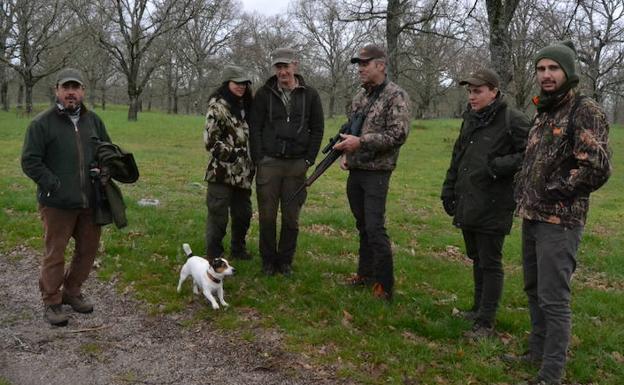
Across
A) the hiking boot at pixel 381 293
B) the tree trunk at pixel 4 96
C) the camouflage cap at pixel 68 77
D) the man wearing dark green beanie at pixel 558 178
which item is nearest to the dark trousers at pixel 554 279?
the man wearing dark green beanie at pixel 558 178

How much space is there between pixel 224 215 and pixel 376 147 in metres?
2.16

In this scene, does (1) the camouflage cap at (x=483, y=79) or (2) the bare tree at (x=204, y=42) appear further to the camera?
(2) the bare tree at (x=204, y=42)

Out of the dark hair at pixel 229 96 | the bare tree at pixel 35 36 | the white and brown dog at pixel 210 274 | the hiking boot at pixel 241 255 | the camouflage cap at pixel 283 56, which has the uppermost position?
the bare tree at pixel 35 36

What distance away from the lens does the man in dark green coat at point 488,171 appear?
4.80 m

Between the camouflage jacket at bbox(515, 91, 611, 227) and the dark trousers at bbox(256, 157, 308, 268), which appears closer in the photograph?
the camouflage jacket at bbox(515, 91, 611, 227)

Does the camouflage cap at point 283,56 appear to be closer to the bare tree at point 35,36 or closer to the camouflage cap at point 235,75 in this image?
the camouflage cap at point 235,75

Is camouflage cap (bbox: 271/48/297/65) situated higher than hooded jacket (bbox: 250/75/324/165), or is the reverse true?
camouflage cap (bbox: 271/48/297/65)

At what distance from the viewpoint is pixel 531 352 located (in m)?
4.79

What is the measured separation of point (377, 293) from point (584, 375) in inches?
86.6

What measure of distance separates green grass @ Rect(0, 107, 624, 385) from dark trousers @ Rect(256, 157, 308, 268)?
34cm

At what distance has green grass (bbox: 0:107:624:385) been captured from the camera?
4.84 meters

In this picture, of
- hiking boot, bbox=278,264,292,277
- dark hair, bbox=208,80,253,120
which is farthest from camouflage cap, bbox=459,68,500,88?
hiking boot, bbox=278,264,292,277

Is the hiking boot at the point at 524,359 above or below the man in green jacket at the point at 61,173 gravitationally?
below

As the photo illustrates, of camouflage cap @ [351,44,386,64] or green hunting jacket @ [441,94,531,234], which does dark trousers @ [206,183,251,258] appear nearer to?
camouflage cap @ [351,44,386,64]
